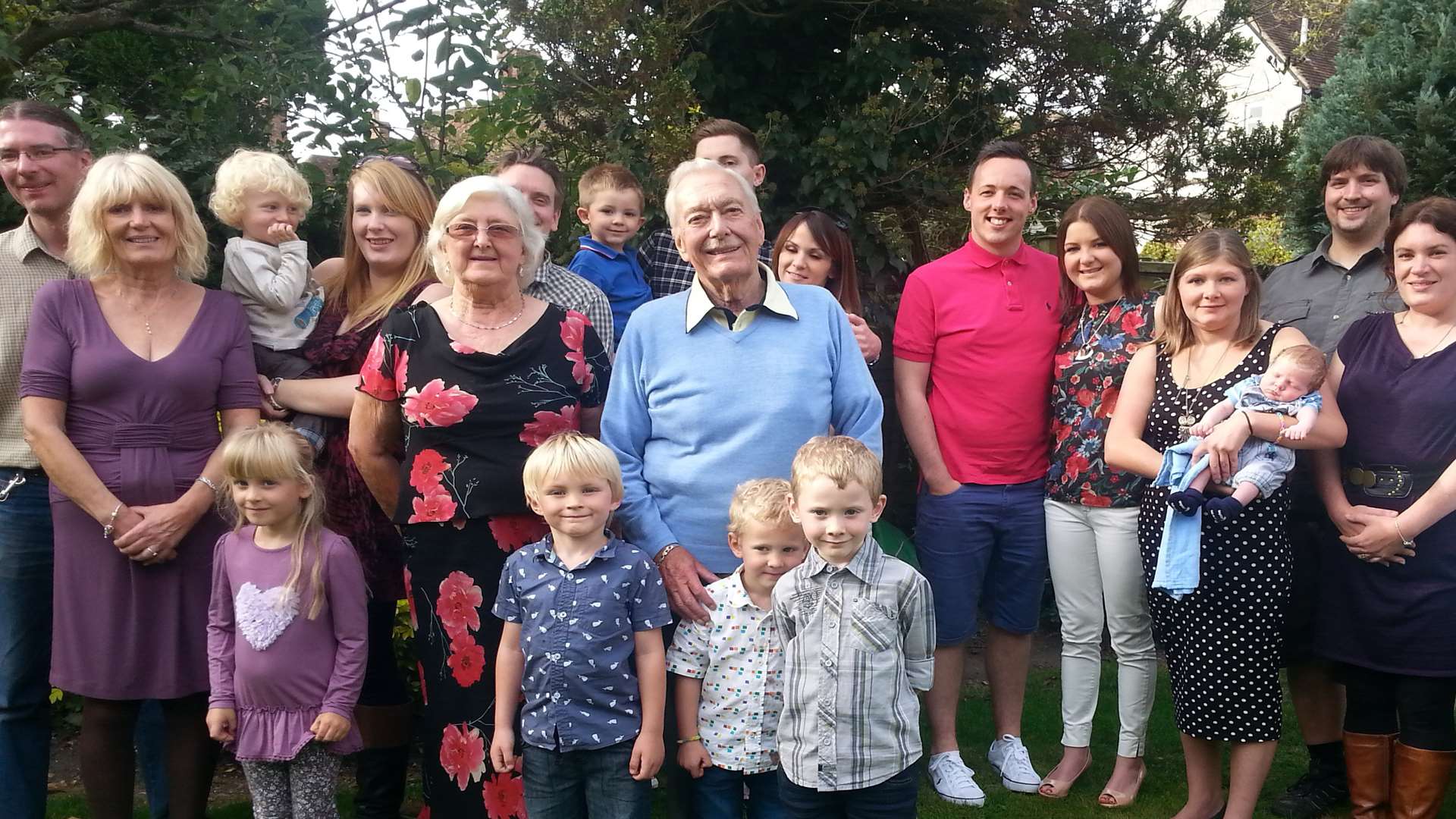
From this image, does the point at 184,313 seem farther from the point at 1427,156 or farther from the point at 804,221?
the point at 1427,156

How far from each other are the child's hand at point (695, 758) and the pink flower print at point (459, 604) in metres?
0.65

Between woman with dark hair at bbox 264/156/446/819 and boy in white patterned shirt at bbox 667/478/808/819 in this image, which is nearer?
boy in white patterned shirt at bbox 667/478/808/819

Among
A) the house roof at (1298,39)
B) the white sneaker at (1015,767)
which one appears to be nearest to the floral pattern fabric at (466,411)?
the white sneaker at (1015,767)

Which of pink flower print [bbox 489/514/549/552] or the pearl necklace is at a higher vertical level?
the pearl necklace

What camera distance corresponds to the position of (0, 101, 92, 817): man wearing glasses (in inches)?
131

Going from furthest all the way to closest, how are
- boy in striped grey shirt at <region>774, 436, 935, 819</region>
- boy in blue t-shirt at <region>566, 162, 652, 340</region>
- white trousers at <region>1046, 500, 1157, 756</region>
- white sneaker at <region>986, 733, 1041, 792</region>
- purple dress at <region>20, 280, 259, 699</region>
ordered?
boy in blue t-shirt at <region>566, 162, 652, 340</region>
white sneaker at <region>986, 733, 1041, 792</region>
white trousers at <region>1046, 500, 1157, 756</region>
purple dress at <region>20, 280, 259, 699</region>
boy in striped grey shirt at <region>774, 436, 935, 819</region>

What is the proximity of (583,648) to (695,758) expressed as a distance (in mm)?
445

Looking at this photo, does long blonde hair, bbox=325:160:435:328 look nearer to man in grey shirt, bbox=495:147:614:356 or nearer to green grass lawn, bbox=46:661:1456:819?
man in grey shirt, bbox=495:147:614:356

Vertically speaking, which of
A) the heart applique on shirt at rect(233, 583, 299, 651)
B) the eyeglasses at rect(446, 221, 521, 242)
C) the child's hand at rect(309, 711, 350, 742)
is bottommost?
the child's hand at rect(309, 711, 350, 742)

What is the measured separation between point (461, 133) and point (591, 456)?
2.86 metres

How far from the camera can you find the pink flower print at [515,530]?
3.04 meters

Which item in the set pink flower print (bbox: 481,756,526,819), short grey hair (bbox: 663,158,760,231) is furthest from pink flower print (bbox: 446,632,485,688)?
short grey hair (bbox: 663,158,760,231)

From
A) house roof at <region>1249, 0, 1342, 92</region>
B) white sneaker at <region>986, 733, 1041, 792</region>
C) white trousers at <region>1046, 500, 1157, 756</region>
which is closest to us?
white trousers at <region>1046, 500, 1157, 756</region>

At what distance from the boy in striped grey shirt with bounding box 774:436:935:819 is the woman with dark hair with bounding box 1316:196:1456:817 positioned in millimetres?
1635
